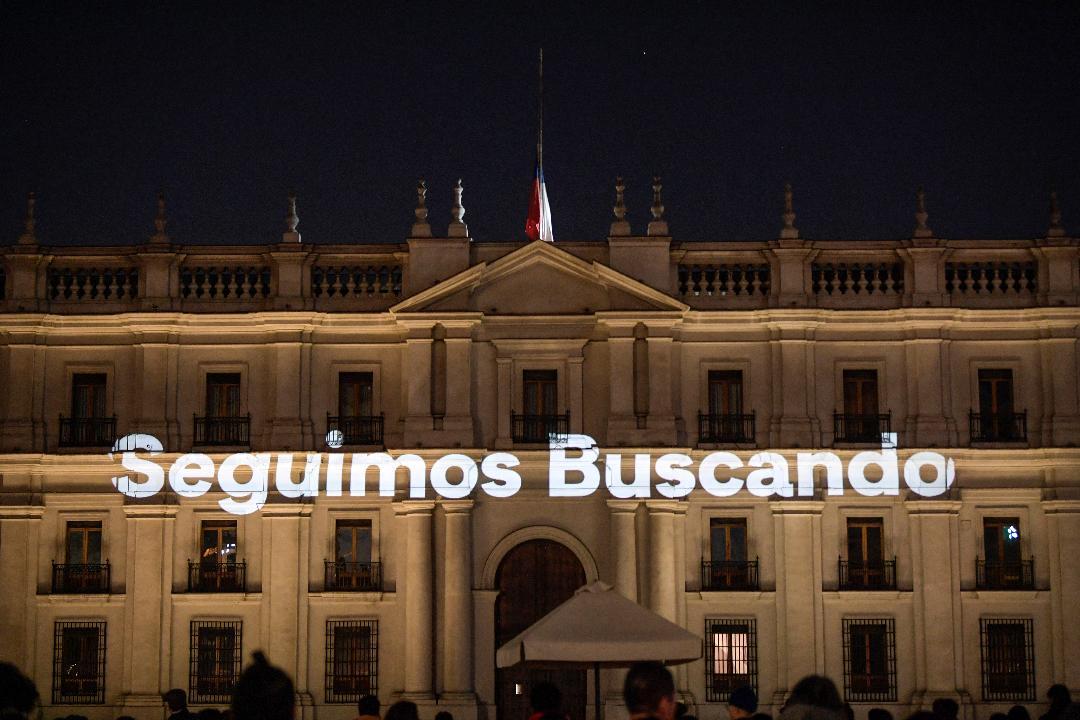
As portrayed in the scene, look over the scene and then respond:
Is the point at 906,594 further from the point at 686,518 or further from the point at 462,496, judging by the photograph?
the point at 462,496

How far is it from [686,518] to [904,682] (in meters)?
5.79

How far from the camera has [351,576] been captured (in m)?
36.1

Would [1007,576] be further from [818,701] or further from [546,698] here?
[818,701]

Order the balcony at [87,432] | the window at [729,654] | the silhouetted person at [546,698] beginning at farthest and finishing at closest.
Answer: the balcony at [87,432]
the window at [729,654]
the silhouetted person at [546,698]

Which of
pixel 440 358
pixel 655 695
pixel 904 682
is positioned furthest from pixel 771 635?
pixel 655 695

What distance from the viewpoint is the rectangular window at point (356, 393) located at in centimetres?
3697

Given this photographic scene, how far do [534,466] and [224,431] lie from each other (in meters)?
7.00

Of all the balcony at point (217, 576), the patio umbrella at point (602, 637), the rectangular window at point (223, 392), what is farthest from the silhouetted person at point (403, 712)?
the rectangular window at point (223, 392)

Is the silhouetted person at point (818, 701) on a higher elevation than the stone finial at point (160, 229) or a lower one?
lower

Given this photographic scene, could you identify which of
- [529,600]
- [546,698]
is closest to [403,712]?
[546,698]

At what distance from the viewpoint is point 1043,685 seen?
1389 inches

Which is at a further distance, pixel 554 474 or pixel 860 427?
pixel 860 427

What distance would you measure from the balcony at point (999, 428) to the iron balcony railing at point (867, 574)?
3408mm

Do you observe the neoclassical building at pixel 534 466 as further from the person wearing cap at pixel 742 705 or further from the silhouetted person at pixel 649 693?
the silhouetted person at pixel 649 693
